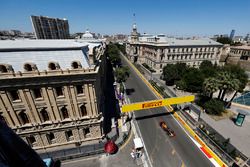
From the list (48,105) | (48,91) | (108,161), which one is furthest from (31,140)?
(108,161)

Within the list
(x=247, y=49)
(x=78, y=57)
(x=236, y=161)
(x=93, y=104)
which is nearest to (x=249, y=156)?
(x=236, y=161)

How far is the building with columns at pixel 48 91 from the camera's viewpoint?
21.6 metres

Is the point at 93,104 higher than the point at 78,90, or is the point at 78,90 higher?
the point at 78,90

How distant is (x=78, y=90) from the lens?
24828 millimetres

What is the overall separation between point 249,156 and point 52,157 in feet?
126

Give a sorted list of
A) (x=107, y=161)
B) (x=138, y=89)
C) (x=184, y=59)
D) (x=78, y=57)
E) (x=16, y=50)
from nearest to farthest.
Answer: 1. (x=16, y=50)
2. (x=78, y=57)
3. (x=107, y=161)
4. (x=138, y=89)
5. (x=184, y=59)

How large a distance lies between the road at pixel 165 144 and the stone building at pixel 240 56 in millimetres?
77071

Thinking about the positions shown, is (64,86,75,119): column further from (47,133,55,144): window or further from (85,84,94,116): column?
(47,133,55,144): window

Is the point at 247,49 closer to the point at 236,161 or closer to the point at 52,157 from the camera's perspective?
the point at 236,161

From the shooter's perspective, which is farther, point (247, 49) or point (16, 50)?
point (247, 49)

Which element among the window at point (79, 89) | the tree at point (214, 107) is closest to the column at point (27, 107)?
the window at point (79, 89)

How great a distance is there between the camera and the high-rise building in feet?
471

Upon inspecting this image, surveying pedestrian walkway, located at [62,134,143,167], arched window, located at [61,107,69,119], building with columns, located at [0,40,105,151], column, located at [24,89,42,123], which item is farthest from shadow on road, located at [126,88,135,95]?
column, located at [24,89,42,123]

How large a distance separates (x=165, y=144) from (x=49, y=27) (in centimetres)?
17948
